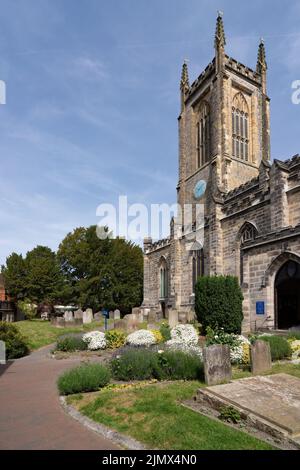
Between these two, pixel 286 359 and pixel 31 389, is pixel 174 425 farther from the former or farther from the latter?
pixel 286 359

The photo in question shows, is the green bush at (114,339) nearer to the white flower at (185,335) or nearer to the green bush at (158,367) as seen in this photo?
the white flower at (185,335)

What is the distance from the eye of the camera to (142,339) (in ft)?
46.8

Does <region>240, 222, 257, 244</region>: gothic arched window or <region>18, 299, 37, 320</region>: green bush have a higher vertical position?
<region>240, 222, 257, 244</region>: gothic arched window

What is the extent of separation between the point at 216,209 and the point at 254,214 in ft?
12.9

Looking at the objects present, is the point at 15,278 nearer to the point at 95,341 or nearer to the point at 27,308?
the point at 27,308

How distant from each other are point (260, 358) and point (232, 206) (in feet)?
56.0

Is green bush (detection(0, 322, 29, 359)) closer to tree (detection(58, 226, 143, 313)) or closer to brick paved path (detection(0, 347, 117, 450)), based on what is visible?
brick paved path (detection(0, 347, 117, 450))

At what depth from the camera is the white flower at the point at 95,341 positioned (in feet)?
51.9

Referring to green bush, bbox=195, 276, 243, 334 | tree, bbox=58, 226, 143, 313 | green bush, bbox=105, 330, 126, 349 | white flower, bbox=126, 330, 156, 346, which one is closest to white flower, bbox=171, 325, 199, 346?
white flower, bbox=126, 330, 156, 346

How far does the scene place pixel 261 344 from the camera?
960cm

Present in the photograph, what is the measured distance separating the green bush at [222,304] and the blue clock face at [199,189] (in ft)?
56.9

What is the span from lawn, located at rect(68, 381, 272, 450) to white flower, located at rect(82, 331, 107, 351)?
818 cm

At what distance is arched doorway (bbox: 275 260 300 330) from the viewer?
16.2m
